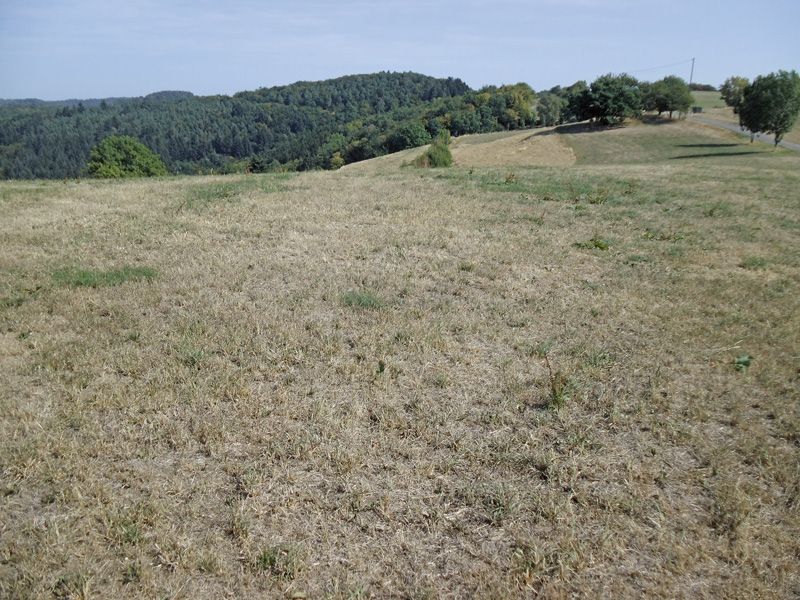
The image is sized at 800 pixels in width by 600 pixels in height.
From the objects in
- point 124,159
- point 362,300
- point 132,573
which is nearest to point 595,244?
point 362,300

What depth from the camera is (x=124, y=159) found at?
53.1 meters

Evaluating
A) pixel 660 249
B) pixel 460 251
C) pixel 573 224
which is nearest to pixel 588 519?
pixel 460 251

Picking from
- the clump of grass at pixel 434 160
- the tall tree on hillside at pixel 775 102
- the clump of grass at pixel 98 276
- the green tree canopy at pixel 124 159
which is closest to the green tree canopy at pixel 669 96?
the tall tree on hillside at pixel 775 102

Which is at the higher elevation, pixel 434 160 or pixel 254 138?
pixel 254 138

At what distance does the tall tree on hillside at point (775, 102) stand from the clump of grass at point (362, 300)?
54.2m

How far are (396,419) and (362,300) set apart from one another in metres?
2.85

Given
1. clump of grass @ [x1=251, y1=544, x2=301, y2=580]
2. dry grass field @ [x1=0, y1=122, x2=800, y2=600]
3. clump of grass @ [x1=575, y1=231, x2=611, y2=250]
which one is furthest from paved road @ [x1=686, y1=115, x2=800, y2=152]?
clump of grass @ [x1=251, y1=544, x2=301, y2=580]

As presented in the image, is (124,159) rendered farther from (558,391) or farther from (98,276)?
(558,391)

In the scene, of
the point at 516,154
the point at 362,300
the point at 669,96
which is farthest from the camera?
the point at 669,96

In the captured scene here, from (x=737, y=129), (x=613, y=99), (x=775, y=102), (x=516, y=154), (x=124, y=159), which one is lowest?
(x=516, y=154)

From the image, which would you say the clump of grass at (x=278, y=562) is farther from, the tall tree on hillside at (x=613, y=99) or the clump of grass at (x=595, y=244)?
the tall tree on hillside at (x=613, y=99)

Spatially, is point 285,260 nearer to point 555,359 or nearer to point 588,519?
point 555,359

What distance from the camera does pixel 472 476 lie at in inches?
153

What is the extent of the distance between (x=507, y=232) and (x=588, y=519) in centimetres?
842
